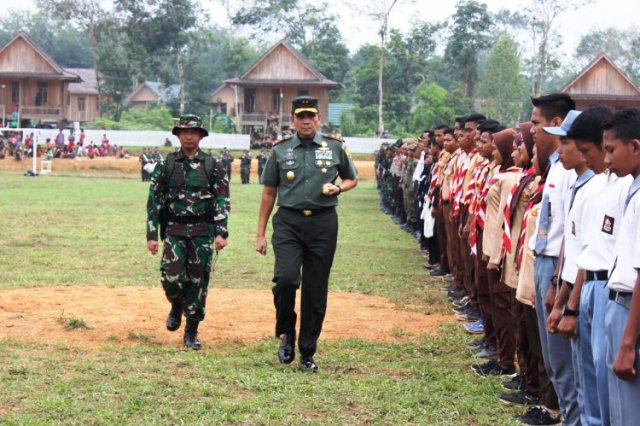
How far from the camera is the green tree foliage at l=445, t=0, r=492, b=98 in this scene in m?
71.4

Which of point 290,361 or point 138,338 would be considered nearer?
point 290,361

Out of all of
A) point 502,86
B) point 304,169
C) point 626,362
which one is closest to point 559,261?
point 626,362

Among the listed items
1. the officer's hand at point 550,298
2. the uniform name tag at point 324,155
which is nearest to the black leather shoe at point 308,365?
the uniform name tag at point 324,155

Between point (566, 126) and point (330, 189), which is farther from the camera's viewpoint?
point (330, 189)

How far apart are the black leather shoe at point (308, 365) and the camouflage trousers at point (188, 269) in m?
1.37

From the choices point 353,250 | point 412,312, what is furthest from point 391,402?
point 353,250

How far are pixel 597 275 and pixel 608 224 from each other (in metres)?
0.24

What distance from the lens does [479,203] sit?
963 cm

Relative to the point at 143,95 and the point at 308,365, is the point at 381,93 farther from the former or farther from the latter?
the point at 308,365

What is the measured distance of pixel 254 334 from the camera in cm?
1002

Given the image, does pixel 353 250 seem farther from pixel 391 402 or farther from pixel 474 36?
pixel 474 36

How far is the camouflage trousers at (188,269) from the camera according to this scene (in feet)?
30.4

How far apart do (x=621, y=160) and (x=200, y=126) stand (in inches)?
A: 210

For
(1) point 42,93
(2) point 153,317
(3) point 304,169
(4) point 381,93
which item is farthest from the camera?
(1) point 42,93
